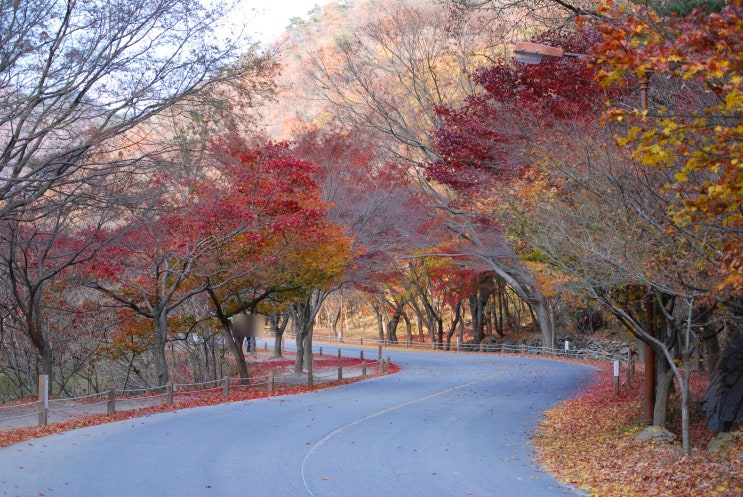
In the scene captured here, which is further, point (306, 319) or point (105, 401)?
point (306, 319)

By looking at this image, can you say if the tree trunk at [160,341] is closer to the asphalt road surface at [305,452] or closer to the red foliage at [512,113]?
the asphalt road surface at [305,452]

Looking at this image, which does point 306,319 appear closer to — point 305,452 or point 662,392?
point 305,452

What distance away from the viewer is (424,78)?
29.8 metres

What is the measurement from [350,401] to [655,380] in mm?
9126

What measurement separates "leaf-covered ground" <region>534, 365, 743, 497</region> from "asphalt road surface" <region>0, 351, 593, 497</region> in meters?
0.55

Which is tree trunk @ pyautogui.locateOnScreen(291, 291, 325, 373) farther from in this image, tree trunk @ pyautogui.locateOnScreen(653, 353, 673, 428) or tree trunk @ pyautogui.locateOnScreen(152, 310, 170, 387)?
tree trunk @ pyautogui.locateOnScreen(653, 353, 673, 428)

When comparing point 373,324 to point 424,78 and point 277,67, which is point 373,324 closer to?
point 424,78

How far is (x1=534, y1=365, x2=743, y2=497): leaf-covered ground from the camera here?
374 inches

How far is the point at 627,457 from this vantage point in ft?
38.7

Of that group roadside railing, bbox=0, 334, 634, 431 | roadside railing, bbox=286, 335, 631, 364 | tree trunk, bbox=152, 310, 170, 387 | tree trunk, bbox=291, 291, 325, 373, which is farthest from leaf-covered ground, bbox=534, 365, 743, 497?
roadside railing, bbox=286, 335, 631, 364

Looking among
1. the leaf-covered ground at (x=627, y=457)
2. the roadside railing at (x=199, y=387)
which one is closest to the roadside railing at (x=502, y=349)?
the roadside railing at (x=199, y=387)

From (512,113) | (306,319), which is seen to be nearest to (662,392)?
(512,113)

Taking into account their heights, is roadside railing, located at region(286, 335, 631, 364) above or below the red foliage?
below

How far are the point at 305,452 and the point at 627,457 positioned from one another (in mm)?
5255
